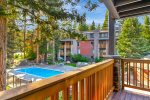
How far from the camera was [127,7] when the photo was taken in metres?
4.47

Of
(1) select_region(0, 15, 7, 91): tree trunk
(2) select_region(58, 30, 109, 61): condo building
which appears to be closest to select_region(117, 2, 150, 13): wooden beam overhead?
(1) select_region(0, 15, 7, 91): tree trunk

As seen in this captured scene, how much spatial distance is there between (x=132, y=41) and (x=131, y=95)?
17713 millimetres

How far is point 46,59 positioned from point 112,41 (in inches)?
811

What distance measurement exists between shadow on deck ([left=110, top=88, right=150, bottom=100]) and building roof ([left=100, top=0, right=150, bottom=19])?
2.16m

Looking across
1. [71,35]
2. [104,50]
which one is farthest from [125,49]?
[71,35]

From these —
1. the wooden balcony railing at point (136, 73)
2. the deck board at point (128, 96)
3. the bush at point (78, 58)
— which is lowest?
the bush at point (78, 58)

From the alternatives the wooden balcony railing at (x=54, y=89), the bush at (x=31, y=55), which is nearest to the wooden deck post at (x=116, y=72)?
the wooden balcony railing at (x=54, y=89)

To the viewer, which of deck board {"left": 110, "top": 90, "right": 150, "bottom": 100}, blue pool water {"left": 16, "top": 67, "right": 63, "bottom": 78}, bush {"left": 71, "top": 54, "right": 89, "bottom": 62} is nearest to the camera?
deck board {"left": 110, "top": 90, "right": 150, "bottom": 100}

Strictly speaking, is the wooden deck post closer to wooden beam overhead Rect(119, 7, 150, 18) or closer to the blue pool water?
wooden beam overhead Rect(119, 7, 150, 18)

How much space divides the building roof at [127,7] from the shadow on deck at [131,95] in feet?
7.08

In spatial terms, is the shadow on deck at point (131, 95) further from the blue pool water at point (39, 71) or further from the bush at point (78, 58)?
the bush at point (78, 58)

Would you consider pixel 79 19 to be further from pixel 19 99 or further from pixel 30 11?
pixel 19 99

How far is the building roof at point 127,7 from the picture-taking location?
4.03m

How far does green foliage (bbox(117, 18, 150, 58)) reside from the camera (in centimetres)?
1997
